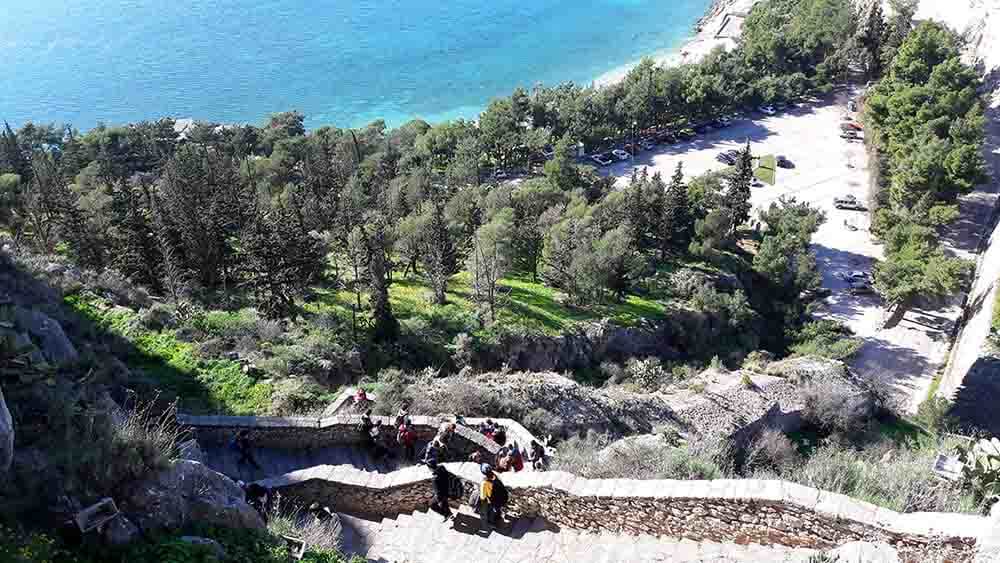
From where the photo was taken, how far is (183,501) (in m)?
8.40

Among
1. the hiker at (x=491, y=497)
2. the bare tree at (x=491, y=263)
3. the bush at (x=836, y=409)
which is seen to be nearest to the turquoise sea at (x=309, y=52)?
the bare tree at (x=491, y=263)

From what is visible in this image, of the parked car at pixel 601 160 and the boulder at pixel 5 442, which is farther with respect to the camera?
the parked car at pixel 601 160

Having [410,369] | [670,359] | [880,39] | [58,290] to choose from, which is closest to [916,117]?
[880,39]

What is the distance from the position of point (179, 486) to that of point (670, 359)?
22.8 m

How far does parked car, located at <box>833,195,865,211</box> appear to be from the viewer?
4647 cm

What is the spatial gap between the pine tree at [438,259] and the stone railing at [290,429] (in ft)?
45.5

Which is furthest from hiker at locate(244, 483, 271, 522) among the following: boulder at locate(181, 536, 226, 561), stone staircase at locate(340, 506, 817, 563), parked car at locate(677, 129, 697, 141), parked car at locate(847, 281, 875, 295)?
parked car at locate(677, 129, 697, 141)

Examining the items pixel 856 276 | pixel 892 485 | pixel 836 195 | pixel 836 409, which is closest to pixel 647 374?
pixel 836 409

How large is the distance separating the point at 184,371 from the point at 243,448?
13.7ft

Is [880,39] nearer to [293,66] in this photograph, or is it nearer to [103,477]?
[293,66]

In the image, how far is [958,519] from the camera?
8.35 m

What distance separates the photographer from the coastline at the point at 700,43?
76.3 metres

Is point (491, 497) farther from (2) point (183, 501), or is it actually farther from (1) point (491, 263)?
(1) point (491, 263)

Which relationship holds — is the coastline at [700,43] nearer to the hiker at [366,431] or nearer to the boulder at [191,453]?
the hiker at [366,431]
